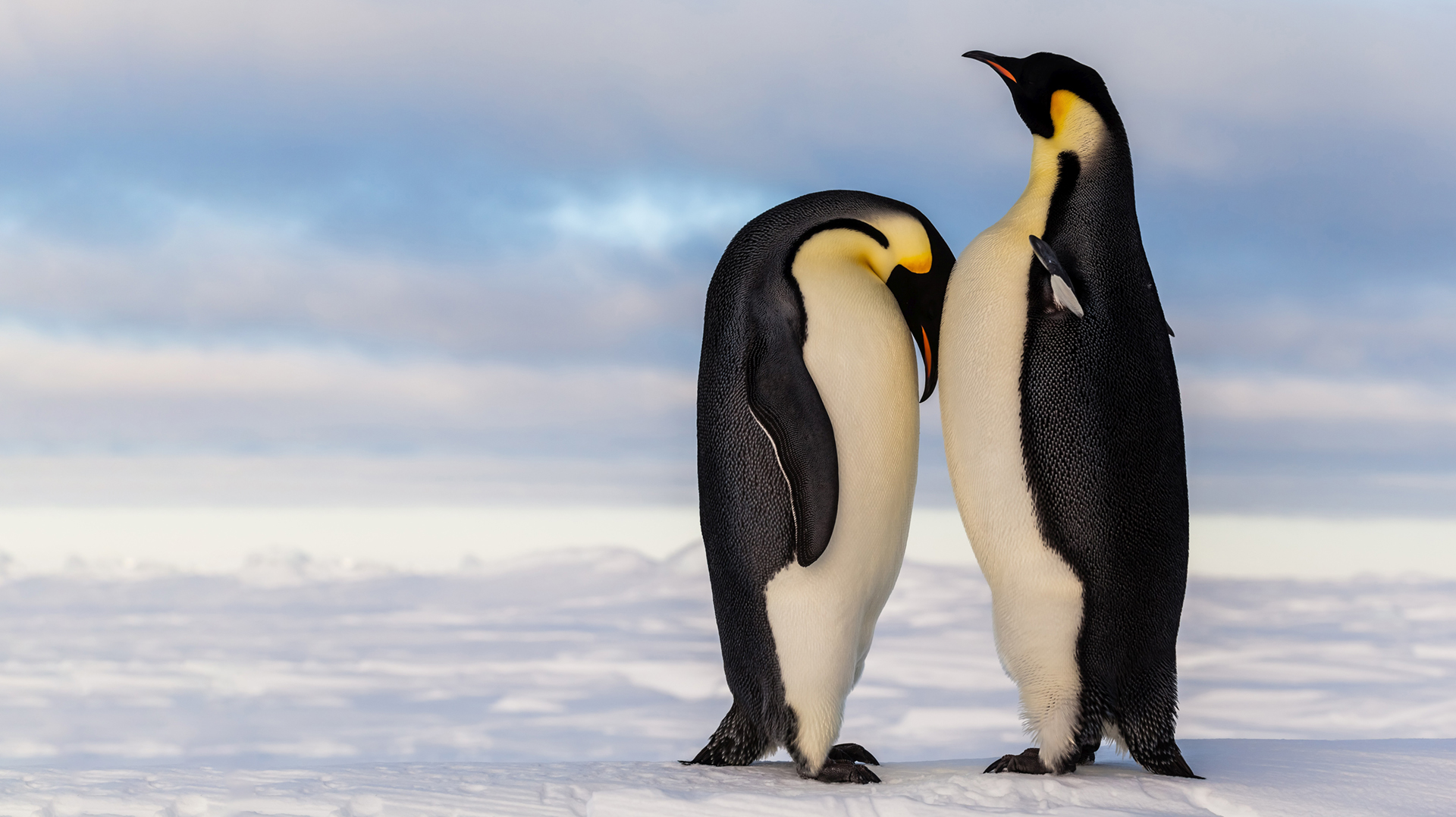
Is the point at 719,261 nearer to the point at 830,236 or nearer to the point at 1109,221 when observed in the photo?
the point at 830,236

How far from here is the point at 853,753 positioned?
3.31 metres

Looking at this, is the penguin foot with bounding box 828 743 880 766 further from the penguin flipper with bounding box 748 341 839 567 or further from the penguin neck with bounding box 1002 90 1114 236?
the penguin neck with bounding box 1002 90 1114 236

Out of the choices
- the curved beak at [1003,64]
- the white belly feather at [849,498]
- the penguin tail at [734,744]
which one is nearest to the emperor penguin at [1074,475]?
the white belly feather at [849,498]

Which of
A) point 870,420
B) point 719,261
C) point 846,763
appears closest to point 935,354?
point 870,420

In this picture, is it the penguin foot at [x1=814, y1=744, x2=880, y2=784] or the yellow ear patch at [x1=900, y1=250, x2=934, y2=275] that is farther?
the yellow ear patch at [x1=900, y1=250, x2=934, y2=275]

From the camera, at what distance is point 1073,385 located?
2.86 meters

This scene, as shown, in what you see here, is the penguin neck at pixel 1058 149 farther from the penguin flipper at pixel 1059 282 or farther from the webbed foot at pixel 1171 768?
the webbed foot at pixel 1171 768

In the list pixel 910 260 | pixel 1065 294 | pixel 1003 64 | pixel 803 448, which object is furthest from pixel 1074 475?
pixel 1003 64

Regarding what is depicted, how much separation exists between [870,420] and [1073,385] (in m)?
0.46

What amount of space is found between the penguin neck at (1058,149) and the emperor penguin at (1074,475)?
0.07 m

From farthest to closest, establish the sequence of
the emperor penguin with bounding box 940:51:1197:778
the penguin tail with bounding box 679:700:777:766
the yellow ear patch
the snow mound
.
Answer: the yellow ear patch, the penguin tail with bounding box 679:700:777:766, the emperor penguin with bounding box 940:51:1197:778, the snow mound

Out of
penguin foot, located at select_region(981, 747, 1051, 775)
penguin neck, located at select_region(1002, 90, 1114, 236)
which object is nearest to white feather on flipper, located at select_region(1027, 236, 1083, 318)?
penguin neck, located at select_region(1002, 90, 1114, 236)

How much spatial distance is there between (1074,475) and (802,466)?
0.60 metres

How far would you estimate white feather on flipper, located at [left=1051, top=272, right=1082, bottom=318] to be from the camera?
285cm
